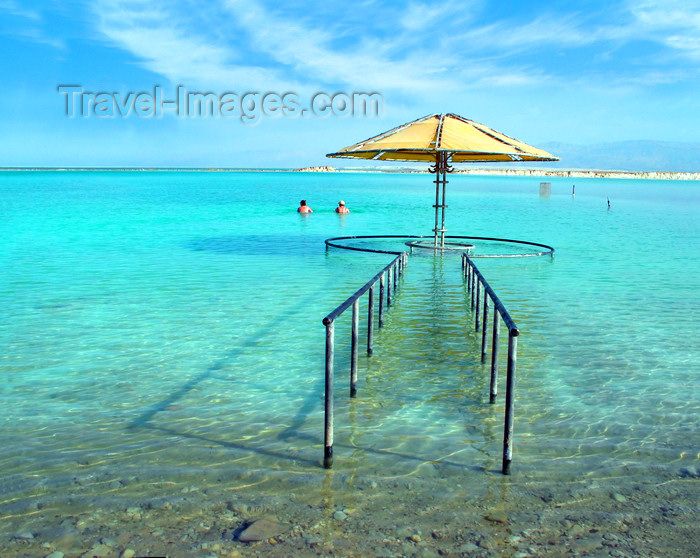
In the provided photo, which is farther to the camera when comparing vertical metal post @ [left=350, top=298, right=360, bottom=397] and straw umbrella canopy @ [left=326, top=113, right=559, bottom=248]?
straw umbrella canopy @ [left=326, top=113, right=559, bottom=248]

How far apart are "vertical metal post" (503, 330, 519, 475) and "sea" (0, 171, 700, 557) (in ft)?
0.40

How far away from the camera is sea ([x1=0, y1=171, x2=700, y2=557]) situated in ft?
11.4

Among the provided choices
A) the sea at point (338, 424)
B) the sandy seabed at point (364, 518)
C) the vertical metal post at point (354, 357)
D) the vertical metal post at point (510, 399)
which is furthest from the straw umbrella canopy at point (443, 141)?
the sandy seabed at point (364, 518)

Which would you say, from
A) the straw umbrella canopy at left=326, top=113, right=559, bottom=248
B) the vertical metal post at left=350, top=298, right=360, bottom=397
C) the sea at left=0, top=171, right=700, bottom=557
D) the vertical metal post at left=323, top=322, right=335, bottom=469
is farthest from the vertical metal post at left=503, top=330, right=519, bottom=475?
the straw umbrella canopy at left=326, top=113, right=559, bottom=248

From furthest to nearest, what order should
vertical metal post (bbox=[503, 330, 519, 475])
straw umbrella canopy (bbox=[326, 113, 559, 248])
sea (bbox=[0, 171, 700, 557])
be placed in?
straw umbrella canopy (bbox=[326, 113, 559, 248]), vertical metal post (bbox=[503, 330, 519, 475]), sea (bbox=[0, 171, 700, 557])

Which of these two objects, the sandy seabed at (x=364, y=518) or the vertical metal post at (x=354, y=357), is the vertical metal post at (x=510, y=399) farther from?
the vertical metal post at (x=354, y=357)

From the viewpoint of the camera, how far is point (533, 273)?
1338 cm

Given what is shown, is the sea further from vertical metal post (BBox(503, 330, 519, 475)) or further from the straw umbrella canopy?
the straw umbrella canopy

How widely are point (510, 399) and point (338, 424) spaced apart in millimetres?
1496

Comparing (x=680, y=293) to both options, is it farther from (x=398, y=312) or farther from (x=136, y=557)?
(x=136, y=557)

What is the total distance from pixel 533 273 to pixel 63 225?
63.8 ft

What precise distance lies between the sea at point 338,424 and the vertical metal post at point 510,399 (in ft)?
0.40

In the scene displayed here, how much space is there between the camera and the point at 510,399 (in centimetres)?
396

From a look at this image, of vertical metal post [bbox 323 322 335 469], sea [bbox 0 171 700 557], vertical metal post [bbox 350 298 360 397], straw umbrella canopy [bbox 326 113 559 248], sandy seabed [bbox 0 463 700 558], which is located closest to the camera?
sandy seabed [bbox 0 463 700 558]
